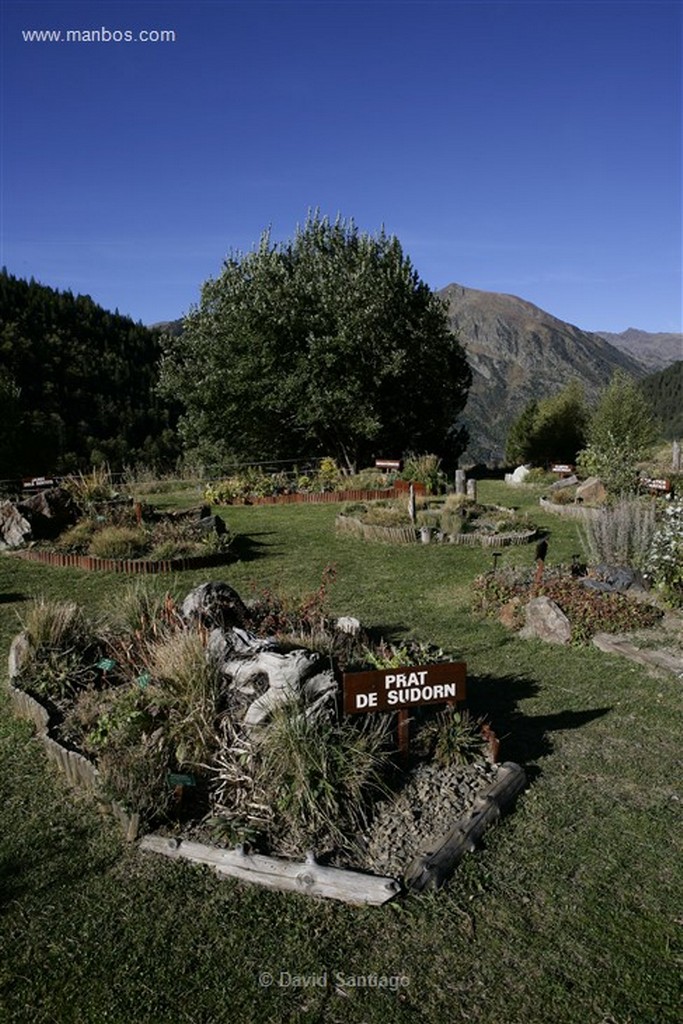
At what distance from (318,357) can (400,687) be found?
21956mm

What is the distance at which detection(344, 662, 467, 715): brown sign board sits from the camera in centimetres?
504

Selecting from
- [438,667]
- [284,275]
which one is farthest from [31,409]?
[438,667]

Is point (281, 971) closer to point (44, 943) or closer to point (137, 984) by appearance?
point (137, 984)

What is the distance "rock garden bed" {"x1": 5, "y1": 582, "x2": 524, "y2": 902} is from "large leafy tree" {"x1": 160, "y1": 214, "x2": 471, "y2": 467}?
20192 millimetres

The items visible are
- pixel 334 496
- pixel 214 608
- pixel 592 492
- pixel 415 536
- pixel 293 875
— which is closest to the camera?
pixel 293 875

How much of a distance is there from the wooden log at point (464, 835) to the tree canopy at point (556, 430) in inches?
1231

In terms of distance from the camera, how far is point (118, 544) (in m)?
12.4

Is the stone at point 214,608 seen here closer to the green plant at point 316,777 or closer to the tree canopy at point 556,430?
the green plant at point 316,777

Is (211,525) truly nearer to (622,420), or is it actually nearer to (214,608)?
(214,608)

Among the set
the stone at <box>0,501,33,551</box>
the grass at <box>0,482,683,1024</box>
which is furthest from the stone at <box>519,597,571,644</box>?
the stone at <box>0,501,33,551</box>

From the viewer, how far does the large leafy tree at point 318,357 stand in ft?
86.2

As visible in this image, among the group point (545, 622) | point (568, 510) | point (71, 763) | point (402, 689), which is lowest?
point (71, 763)

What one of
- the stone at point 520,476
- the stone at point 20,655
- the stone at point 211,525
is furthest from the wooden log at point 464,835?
the stone at point 520,476

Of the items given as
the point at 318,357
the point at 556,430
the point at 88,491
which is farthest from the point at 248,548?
the point at 556,430
